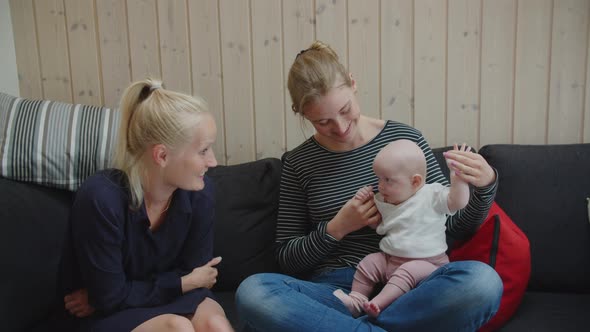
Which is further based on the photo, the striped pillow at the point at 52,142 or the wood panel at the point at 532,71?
the wood panel at the point at 532,71

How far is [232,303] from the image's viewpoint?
1.70 m

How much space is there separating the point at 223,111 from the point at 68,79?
24.9 inches

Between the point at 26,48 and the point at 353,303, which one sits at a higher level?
the point at 26,48

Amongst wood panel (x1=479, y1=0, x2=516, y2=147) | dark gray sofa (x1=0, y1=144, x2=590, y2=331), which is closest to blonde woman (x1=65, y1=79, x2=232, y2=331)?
dark gray sofa (x1=0, y1=144, x2=590, y2=331)

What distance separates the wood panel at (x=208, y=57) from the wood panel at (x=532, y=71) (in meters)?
1.10

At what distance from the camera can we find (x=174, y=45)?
2.05 meters

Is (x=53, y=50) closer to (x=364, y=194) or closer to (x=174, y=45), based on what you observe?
(x=174, y=45)

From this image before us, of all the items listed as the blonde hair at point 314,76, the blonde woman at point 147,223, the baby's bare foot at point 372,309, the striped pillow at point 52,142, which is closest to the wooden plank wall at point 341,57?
the striped pillow at point 52,142

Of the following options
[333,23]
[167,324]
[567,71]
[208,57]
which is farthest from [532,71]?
[167,324]

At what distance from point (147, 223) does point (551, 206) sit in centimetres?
124

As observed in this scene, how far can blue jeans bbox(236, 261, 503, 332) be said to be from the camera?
121cm

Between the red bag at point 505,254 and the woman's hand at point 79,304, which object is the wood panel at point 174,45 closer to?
the woman's hand at point 79,304

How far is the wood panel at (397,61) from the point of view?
1938 millimetres

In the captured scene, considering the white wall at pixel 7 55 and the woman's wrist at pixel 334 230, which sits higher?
the white wall at pixel 7 55
